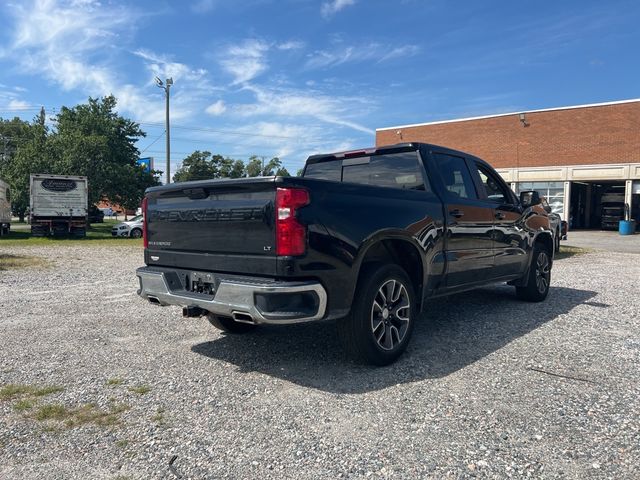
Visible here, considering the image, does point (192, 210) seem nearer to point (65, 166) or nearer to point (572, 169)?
point (65, 166)

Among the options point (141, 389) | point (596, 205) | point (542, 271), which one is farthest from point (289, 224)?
point (596, 205)

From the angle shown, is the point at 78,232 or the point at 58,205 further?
the point at 78,232

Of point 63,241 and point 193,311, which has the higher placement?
point 193,311

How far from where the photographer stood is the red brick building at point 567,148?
33.9m

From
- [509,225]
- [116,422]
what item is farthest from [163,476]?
[509,225]

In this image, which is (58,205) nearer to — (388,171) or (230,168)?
Answer: (388,171)

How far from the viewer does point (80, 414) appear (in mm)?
3521

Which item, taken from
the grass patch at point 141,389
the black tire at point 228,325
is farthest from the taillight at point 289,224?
the black tire at point 228,325

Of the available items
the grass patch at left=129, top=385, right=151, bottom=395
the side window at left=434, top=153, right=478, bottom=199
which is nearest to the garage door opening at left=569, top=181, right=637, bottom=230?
the side window at left=434, top=153, right=478, bottom=199

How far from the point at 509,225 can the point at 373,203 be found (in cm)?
294

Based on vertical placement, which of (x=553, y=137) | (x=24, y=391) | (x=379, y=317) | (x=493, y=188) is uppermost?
(x=553, y=137)

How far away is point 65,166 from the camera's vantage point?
30312 mm

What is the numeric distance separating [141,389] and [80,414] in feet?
1.72

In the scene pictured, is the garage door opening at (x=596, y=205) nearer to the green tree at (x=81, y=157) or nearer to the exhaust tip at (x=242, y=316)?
the green tree at (x=81, y=157)
